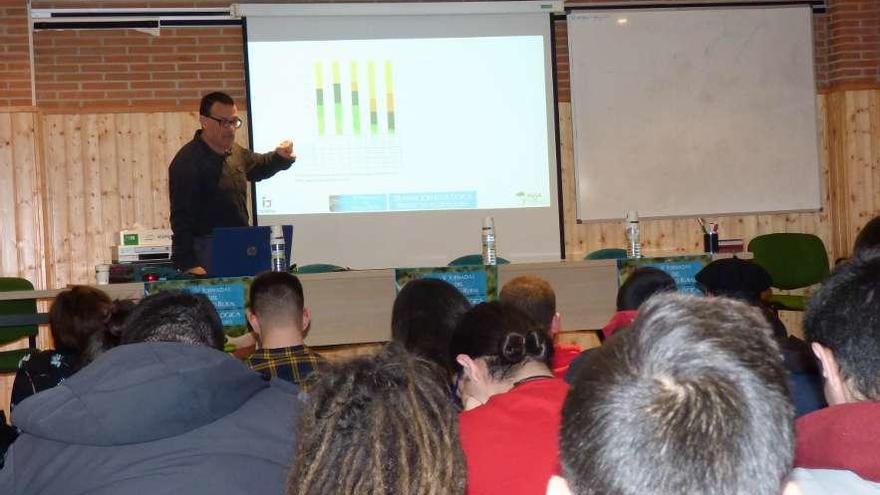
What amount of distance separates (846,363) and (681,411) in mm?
864

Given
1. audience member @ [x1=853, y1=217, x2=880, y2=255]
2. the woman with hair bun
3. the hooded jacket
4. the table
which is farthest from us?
the table

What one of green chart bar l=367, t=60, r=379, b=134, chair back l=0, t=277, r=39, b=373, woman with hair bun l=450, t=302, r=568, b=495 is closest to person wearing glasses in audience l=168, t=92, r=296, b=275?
chair back l=0, t=277, r=39, b=373

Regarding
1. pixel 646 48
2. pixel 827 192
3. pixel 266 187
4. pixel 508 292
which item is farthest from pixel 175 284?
pixel 827 192

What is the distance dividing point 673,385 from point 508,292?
2776mm

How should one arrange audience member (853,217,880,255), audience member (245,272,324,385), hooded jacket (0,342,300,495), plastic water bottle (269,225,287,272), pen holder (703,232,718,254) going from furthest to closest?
1. pen holder (703,232,718,254)
2. plastic water bottle (269,225,287,272)
3. audience member (245,272,324,385)
4. audience member (853,217,880,255)
5. hooded jacket (0,342,300,495)

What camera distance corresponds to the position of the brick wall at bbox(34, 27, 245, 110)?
23.0 feet

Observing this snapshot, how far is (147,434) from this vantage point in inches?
62.8

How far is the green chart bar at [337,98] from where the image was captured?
23.4 ft

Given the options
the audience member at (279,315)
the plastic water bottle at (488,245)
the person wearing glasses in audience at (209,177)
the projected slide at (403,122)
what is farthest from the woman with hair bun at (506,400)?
the projected slide at (403,122)

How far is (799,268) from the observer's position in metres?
6.87

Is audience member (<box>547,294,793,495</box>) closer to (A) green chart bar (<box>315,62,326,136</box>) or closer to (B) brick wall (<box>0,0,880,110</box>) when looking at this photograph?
(A) green chart bar (<box>315,62,326,136</box>)

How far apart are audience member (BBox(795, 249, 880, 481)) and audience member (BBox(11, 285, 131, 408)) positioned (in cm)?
236

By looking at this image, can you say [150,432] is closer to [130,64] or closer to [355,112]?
[355,112]

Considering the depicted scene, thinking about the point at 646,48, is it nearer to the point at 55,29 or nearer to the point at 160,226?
the point at 160,226
